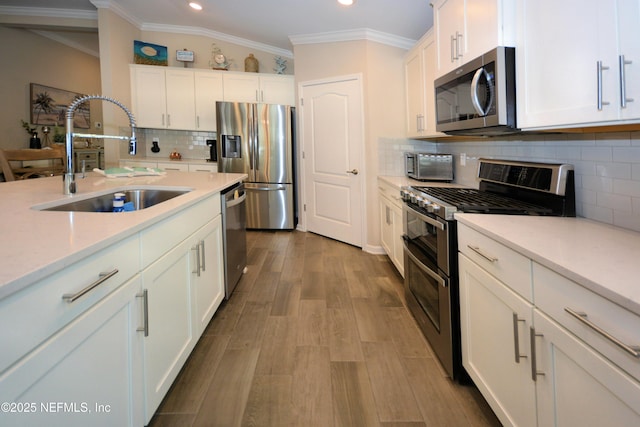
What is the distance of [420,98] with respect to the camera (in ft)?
11.0

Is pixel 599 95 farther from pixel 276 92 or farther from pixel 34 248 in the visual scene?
pixel 276 92

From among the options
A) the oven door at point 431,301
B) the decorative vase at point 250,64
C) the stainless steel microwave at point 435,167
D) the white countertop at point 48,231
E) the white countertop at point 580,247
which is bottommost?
the oven door at point 431,301

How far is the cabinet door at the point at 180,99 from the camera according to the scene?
515cm

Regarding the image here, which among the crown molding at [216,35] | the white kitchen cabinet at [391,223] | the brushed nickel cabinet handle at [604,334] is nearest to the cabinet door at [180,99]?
the crown molding at [216,35]

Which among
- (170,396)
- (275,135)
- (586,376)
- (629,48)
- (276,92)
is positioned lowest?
(170,396)

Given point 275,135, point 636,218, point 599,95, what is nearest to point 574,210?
point 636,218

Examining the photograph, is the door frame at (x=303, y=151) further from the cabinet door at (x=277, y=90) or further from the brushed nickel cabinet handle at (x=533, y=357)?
the brushed nickel cabinet handle at (x=533, y=357)

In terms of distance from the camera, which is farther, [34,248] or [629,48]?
[629,48]

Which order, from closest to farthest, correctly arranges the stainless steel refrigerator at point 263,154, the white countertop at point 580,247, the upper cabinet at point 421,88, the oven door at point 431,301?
the white countertop at point 580,247 → the oven door at point 431,301 → the upper cabinet at point 421,88 → the stainless steel refrigerator at point 263,154

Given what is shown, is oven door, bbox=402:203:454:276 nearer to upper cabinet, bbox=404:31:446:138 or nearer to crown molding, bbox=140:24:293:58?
upper cabinet, bbox=404:31:446:138

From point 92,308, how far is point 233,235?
6.03 feet

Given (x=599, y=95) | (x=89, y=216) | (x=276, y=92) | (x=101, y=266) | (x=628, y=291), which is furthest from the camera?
(x=276, y=92)

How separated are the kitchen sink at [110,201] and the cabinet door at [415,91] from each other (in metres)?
2.24

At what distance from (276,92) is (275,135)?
2.69 feet
